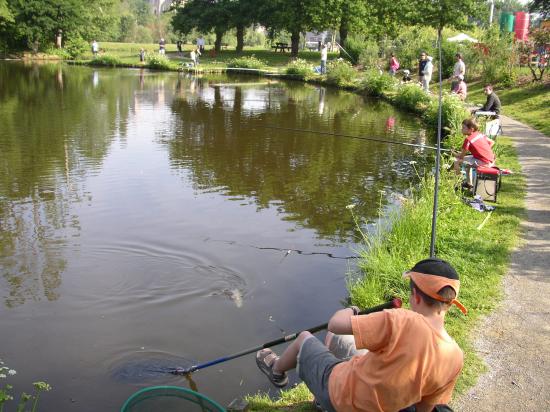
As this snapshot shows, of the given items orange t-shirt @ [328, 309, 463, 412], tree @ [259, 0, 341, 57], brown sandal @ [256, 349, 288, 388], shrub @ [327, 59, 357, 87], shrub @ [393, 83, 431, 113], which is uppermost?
tree @ [259, 0, 341, 57]

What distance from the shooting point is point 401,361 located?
2.92 m

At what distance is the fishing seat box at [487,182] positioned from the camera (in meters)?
8.62

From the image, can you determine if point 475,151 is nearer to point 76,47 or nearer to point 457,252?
point 457,252

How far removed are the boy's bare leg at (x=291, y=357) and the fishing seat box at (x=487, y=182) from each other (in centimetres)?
566

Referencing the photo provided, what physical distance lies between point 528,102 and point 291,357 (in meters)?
17.4

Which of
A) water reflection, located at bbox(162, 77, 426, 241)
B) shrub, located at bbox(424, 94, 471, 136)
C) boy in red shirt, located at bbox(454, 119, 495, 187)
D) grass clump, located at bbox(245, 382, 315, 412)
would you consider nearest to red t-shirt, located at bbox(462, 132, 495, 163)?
boy in red shirt, located at bbox(454, 119, 495, 187)

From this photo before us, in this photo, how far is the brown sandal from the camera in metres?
4.18

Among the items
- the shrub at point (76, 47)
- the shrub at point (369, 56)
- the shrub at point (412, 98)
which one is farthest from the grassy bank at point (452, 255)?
the shrub at point (76, 47)

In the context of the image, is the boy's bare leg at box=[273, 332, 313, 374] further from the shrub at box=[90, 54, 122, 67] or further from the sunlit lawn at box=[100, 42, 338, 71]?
the shrub at box=[90, 54, 122, 67]

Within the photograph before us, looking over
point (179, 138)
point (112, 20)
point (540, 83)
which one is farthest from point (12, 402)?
point (112, 20)

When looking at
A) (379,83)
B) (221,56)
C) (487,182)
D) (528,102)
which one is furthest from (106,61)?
(487,182)

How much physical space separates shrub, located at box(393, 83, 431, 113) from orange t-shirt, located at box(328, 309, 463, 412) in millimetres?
17066

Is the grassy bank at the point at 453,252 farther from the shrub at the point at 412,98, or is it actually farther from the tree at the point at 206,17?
the tree at the point at 206,17

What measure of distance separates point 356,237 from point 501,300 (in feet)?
9.65
